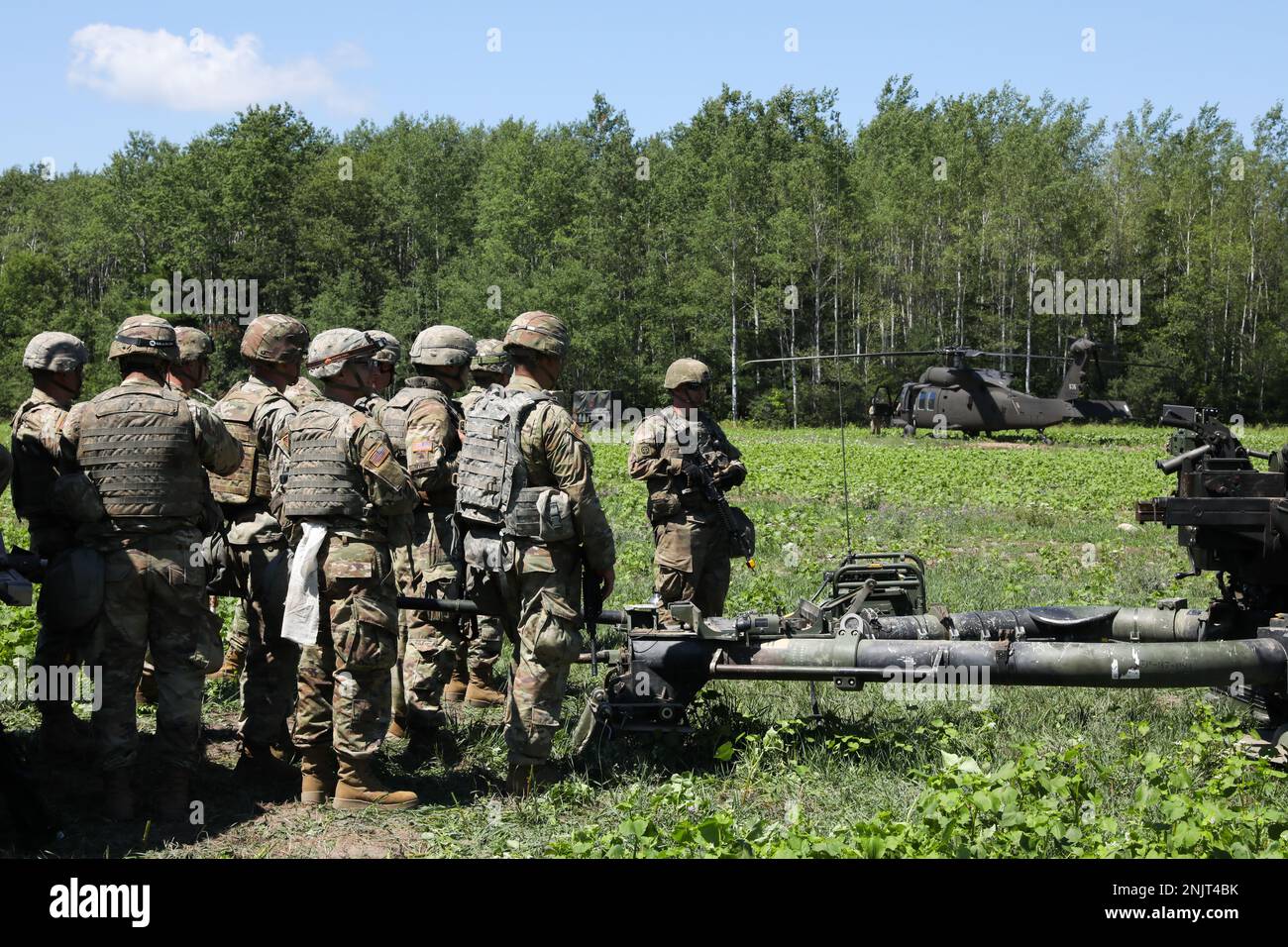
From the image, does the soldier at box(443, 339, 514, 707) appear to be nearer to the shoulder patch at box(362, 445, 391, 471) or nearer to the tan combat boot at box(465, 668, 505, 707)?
the tan combat boot at box(465, 668, 505, 707)

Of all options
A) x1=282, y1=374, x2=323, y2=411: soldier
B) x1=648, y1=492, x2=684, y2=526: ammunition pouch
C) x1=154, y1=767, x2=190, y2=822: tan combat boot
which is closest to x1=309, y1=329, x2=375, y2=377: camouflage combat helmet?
x1=282, y1=374, x2=323, y2=411: soldier

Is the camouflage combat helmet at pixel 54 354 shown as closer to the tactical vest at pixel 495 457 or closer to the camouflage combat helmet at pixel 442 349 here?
the camouflage combat helmet at pixel 442 349

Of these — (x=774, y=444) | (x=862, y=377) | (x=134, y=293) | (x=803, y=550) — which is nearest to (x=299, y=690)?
(x=803, y=550)

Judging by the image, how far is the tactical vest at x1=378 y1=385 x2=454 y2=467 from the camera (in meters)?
7.50

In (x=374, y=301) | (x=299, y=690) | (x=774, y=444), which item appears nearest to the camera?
(x=299, y=690)

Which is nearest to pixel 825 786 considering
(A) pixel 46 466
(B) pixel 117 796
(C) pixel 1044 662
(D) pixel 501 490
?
(C) pixel 1044 662

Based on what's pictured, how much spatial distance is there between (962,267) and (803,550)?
4069cm

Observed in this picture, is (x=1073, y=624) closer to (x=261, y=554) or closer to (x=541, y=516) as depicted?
(x=541, y=516)

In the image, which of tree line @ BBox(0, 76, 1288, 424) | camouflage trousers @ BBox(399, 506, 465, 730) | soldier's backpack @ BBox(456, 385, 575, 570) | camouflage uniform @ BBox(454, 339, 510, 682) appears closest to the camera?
soldier's backpack @ BBox(456, 385, 575, 570)

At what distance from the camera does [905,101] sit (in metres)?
65.9

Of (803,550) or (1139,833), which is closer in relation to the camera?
(1139,833)

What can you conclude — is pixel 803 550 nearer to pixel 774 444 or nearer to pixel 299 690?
pixel 299 690

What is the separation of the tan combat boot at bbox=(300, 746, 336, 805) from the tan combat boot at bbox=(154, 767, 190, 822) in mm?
571

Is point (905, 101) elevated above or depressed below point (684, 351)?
above
